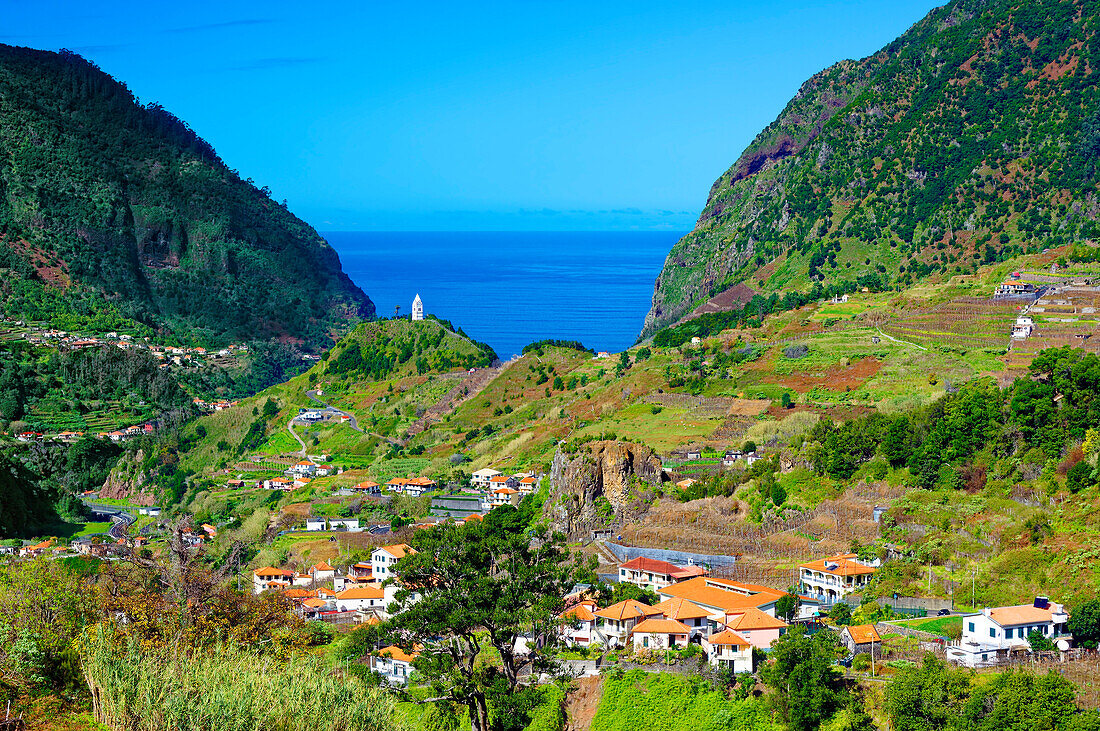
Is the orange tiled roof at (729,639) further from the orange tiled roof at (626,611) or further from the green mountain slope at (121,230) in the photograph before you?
the green mountain slope at (121,230)

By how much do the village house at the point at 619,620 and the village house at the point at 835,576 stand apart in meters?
6.04

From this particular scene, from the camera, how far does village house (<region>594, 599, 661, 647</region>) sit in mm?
33344

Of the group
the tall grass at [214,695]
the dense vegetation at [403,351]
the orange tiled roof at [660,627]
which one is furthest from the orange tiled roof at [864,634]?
the dense vegetation at [403,351]

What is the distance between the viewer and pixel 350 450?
8662 cm

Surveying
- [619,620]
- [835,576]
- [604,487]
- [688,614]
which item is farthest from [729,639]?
[604,487]

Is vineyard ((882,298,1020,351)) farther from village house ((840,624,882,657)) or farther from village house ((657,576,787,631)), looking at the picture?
village house ((840,624,882,657))

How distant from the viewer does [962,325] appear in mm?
67688

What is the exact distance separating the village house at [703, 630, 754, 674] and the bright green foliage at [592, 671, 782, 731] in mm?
920

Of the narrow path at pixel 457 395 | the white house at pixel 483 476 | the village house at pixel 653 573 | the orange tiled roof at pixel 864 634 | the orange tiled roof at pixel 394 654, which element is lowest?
the orange tiled roof at pixel 394 654

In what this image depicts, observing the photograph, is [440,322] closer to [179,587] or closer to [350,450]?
[350,450]

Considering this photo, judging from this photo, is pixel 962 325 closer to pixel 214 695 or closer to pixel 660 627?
pixel 660 627

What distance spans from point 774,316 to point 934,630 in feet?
188

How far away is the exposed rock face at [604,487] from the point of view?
157 feet

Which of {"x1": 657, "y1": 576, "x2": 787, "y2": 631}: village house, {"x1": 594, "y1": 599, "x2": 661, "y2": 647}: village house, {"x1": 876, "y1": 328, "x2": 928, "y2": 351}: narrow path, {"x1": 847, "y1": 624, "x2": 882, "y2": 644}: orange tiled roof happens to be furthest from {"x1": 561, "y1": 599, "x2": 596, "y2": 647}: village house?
{"x1": 876, "y1": 328, "x2": 928, "y2": 351}: narrow path
